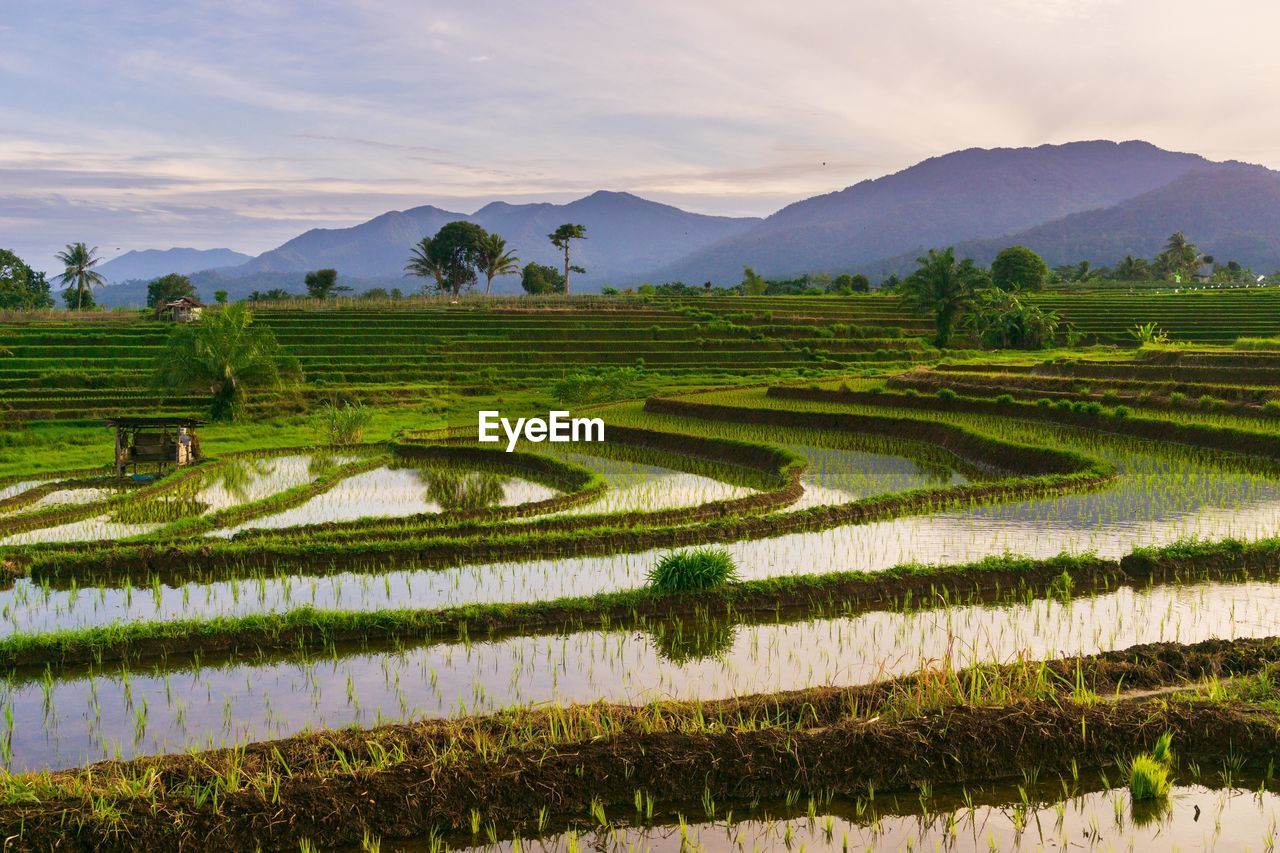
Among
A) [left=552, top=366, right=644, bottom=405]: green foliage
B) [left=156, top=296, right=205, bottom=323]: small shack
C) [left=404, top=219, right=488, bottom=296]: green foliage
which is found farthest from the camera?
[left=404, top=219, right=488, bottom=296]: green foliage

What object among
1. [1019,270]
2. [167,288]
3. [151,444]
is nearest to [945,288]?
[1019,270]

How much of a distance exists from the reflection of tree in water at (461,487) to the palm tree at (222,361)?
412 inches

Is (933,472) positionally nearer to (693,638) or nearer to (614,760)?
(693,638)

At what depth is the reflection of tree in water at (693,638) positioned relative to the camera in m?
8.26

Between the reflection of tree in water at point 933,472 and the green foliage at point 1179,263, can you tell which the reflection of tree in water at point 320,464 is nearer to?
the reflection of tree in water at point 933,472

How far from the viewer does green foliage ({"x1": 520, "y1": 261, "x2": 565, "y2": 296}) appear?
93.4m

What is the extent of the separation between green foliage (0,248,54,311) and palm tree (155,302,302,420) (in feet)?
134

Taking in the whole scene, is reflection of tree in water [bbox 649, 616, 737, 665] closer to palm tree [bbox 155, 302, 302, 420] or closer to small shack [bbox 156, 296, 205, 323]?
palm tree [bbox 155, 302, 302, 420]

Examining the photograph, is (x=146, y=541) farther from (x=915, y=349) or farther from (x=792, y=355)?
(x=915, y=349)

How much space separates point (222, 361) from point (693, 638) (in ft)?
75.6

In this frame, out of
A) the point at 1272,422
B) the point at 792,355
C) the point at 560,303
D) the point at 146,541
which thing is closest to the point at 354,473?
the point at 146,541

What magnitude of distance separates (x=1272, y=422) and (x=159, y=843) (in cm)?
1998

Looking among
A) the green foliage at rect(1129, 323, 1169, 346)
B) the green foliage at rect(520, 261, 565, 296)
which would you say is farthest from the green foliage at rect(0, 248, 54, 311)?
the green foliage at rect(1129, 323, 1169, 346)

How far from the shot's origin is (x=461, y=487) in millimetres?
18141
